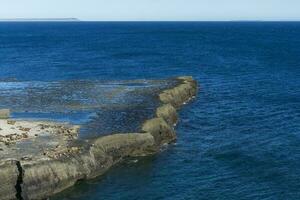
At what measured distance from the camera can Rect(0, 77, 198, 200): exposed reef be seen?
152 ft

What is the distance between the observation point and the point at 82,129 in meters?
64.4

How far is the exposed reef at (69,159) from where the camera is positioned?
46375 millimetres

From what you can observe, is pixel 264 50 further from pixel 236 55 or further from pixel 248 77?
pixel 248 77

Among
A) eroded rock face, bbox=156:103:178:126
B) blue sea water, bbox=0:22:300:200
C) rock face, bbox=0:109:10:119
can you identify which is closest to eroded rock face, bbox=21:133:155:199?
blue sea water, bbox=0:22:300:200

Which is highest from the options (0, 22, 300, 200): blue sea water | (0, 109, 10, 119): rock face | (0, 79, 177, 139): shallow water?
(0, 109, 10, 119): rock face

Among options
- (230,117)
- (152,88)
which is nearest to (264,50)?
(152,88)

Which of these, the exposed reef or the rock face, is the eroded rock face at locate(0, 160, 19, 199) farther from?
the rock face

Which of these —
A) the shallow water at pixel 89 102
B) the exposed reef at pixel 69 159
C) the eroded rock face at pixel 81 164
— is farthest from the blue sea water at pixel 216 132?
the shallow water at pixel 89 102

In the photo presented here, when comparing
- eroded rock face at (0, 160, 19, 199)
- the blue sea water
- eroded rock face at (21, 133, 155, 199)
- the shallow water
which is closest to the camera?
eroded rock face at (0, 160, 19, 199)

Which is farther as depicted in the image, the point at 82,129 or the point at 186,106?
the point at 186,106

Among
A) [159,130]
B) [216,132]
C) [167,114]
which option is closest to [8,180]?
[159,130]

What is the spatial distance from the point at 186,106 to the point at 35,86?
31.5 metres

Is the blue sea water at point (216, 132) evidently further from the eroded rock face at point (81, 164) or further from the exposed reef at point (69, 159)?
the exposed reef at point (69, 159)

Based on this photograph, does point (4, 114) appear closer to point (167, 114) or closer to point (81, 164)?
point (167, 114)
